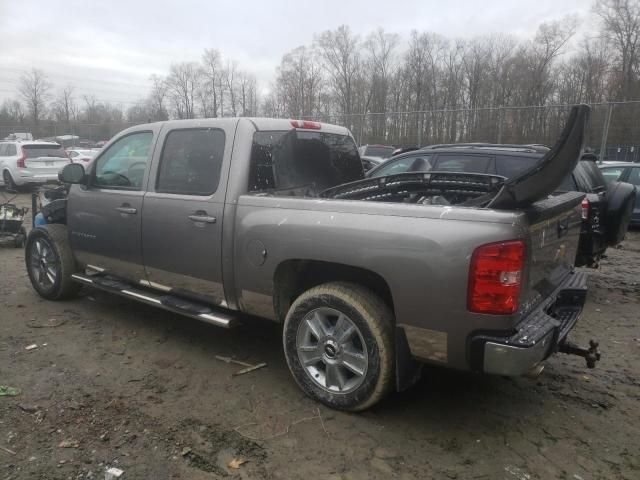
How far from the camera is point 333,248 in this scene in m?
2.97

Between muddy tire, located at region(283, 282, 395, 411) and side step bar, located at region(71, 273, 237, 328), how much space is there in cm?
61

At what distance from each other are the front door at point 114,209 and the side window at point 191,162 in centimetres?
23

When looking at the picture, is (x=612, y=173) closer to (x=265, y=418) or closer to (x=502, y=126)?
(x=502, y=126)

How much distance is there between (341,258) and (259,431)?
3.83ft

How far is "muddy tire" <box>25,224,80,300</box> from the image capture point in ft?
16.6

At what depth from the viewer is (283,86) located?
→ 48219mm

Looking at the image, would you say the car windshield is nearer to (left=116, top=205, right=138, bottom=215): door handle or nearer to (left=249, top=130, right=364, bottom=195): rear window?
(left=249, top=130, right=364, bottom=195): rear window

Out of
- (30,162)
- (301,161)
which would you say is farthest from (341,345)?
(30,162)

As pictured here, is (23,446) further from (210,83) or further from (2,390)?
(210,83)

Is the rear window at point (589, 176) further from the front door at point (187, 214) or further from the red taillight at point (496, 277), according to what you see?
the front door at point (187, 214)

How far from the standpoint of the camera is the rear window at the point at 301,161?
12.0ft

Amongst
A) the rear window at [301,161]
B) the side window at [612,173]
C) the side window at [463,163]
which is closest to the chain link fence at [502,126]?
the side window at [612,173]

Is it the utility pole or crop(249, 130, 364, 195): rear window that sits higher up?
the utility pole

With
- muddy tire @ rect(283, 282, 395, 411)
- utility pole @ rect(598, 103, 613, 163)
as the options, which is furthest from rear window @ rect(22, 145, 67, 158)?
utility pole @ rect(598, 103, 613, 163)
